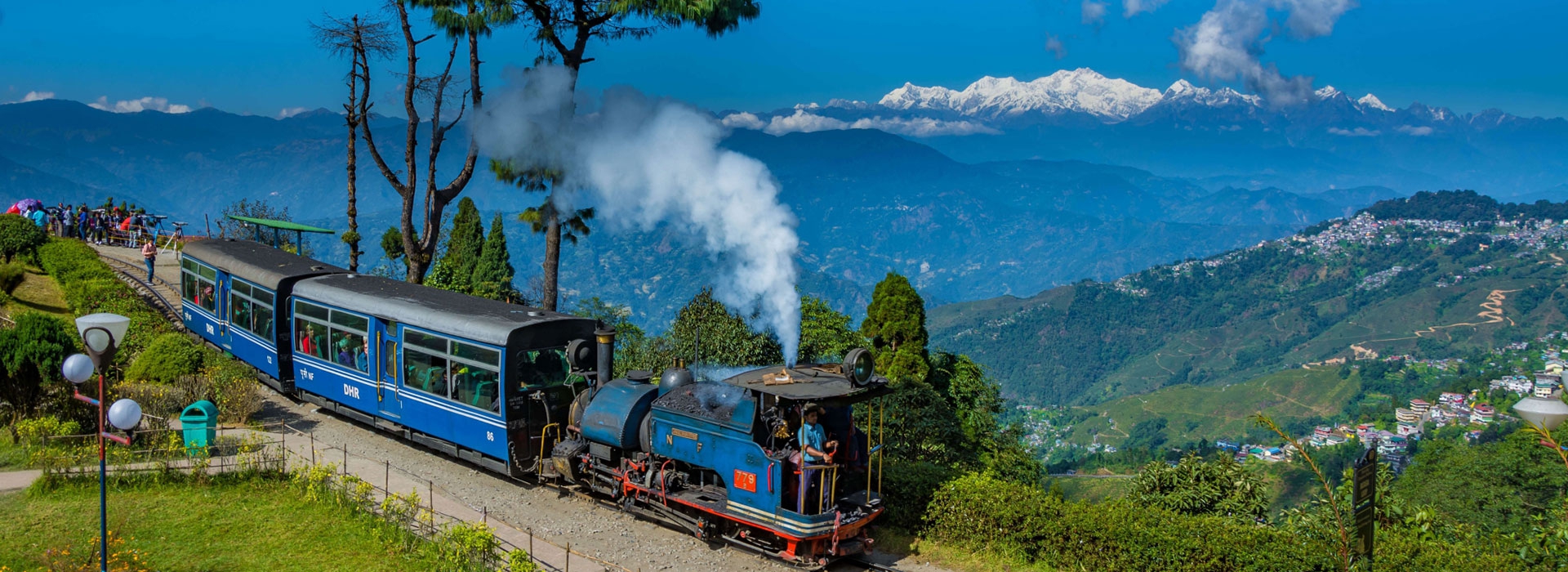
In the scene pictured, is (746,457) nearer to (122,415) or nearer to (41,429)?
(122,415)

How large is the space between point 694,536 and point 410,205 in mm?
15576

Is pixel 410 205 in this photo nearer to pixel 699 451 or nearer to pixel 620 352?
pixel 620 352

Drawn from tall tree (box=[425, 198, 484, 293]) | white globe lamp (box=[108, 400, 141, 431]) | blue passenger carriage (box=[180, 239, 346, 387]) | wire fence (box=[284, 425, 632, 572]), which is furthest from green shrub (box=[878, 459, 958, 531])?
tall tree (box=[425, 198, 484, 293])

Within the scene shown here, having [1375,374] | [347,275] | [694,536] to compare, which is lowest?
[1375,374]

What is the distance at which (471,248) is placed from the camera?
1699 inches

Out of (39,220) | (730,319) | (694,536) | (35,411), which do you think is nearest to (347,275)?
(35,411)

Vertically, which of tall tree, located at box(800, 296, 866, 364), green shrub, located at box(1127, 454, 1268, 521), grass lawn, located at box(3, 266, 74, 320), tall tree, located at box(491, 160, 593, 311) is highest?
tall tree, located at box(491, 160, 593, 311)

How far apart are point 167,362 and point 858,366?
1512 cm

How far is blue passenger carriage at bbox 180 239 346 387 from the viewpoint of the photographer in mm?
19484

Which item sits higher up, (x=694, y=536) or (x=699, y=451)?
(x=699, y=451)

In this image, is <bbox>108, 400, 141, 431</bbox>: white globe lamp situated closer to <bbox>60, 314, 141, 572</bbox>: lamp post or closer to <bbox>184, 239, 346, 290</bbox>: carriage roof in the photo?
<bbox>60, 314, 141, 572</bbox>: lamp post

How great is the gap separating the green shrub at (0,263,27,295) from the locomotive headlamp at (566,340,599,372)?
19.1m

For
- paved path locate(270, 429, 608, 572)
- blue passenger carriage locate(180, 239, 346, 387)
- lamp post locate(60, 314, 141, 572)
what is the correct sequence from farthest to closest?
1. blue passenger carriage locate(180, 239, 346, 387)
2. paved path locate(270, 429, 608, 572)
3. lamp post locate(60, 314, 141, 572)

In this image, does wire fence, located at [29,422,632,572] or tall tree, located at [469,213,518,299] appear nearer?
wire fence, located at [29,422,632,572]
